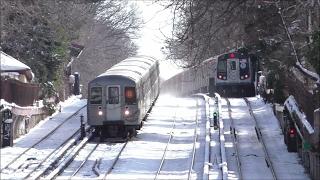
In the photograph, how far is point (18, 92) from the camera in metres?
29.6

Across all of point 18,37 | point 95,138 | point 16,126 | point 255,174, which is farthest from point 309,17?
point 18,37

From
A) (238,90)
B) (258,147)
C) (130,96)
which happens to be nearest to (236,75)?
(238,90)

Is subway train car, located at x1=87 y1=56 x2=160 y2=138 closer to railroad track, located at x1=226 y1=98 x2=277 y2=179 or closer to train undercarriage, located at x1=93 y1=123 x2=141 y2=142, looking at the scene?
train undercarriage, located at x1=93 y1=123 x2=141 y2=142

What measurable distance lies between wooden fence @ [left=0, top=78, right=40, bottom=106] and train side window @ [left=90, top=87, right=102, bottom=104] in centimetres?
287

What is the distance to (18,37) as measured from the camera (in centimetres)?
3519

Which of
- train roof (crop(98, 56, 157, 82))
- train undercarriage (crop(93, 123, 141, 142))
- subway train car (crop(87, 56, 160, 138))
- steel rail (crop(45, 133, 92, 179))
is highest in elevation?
train roof (crop(98, 56, 157, 82))

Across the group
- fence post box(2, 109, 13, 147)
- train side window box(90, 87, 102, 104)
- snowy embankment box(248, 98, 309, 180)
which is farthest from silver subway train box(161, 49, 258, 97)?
fence post box(2, 109, 13, 147)

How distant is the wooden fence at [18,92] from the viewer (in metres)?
27.9

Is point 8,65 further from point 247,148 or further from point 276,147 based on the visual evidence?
point 276,147

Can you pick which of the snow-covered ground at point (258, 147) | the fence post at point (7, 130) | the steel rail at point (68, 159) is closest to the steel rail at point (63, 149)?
the steel rail at point (68, 159)

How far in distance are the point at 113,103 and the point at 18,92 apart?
377 centimetres

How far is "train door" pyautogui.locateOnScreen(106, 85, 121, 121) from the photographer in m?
29.2

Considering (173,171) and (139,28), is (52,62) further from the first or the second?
(139,28)

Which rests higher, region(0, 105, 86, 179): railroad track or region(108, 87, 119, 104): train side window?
region(108, 87, 119, 104): train side window
